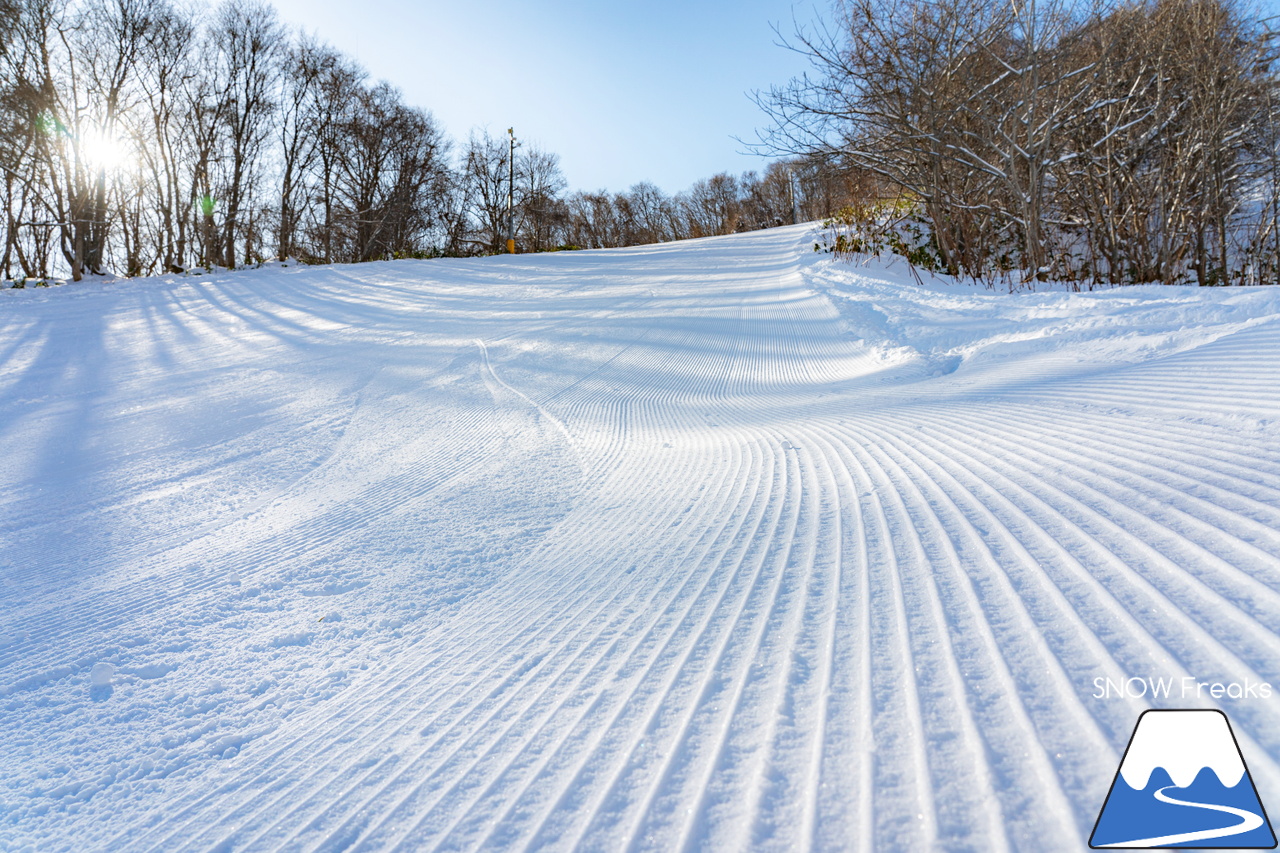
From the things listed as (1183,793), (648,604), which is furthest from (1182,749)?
(648,604)

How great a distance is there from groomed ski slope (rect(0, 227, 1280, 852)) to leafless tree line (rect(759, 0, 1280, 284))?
18.3 feet

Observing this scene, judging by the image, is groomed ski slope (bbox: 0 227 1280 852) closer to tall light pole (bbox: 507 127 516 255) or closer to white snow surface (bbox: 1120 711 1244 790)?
white snow surface (bbox: 1120 711 1244 790)

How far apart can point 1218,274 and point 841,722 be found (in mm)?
13679

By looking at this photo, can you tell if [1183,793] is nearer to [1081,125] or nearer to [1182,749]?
[1182,749]

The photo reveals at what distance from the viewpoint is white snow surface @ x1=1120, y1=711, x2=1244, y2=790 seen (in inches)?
44.1

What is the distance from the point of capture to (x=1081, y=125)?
32.1ft

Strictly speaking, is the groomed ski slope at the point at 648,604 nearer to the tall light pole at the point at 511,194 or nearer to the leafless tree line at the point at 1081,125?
the leafless tree line at the point at 1081,125

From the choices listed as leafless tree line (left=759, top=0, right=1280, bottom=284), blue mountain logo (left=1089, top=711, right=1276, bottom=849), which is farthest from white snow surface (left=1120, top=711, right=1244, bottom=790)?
leafless tree line (left=759, top=0, right=1280, bottom=284)

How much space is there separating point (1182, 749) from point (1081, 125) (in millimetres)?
11686

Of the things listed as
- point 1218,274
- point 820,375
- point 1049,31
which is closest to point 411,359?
point 820,375

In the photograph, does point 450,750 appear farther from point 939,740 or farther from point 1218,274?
point 1218,274

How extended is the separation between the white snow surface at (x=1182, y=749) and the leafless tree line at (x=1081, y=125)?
29.6 ft

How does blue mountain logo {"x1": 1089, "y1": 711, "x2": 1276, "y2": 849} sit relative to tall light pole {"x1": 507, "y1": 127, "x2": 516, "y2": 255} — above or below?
below

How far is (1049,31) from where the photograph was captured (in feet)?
26.6
